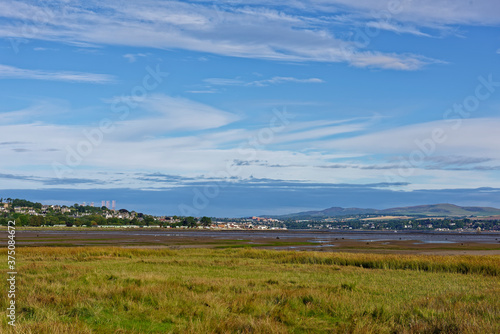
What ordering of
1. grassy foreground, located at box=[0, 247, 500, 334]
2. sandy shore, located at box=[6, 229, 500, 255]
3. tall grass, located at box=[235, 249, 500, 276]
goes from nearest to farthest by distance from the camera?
grassy foreground, located at box=[0, 247, 500, 334] < tall grass, located at box=[235, 249, 500, 276] < sandy shore, located at box=[6, 229, 500, 255]

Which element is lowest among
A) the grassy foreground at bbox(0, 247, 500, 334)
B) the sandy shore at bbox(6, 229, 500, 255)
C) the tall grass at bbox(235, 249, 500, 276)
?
the sandy shore at bbox(6, 229, 500, 255)

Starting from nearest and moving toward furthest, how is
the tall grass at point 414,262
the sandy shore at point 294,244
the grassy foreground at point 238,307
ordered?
the grassy foreground at point 238,307 < the tall grass at point 414,262 < the sandy shore at point 294,244

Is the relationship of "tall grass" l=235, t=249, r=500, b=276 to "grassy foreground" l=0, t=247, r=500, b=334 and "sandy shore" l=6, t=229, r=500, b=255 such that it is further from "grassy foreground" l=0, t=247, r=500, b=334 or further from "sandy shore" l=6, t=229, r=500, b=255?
"sandy shore" l=6, t=229, r=500, b=255

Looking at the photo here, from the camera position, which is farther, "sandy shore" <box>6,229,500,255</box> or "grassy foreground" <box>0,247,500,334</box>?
"sandy shore" <box>6,229,500,255</box>

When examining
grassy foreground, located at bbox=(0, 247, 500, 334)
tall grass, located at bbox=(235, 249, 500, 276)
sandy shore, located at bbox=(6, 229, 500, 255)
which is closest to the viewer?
grassy foreground, located at bbox=(0, 247, 500, 334)

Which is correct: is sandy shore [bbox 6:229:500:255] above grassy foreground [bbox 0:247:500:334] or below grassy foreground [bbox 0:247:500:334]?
below

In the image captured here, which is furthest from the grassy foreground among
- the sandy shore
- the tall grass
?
the sandy shore

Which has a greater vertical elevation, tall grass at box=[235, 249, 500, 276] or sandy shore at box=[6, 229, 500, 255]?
tall grass at box=[235, 249, 500, 276]

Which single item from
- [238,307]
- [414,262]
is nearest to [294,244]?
[414,262]

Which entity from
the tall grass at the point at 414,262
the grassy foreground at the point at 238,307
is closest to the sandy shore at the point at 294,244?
the tall grass at the point at 414,262

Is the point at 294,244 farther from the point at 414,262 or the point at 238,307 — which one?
the point at 238,307

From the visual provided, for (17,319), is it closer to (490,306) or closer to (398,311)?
(398,311)

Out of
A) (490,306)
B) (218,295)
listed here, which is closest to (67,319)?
(218,295)

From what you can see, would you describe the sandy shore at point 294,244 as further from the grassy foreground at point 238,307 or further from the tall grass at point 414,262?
the grassy foreground at point 238,307
